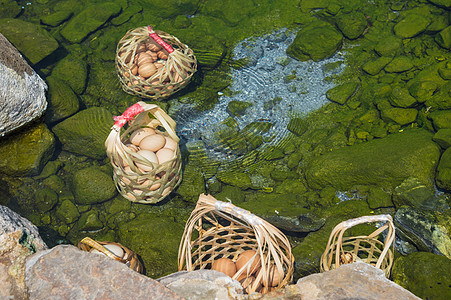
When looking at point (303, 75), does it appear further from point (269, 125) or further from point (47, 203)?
point (47, 203)

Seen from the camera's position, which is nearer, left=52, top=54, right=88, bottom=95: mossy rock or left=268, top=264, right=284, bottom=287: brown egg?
left=268, top=264, right=284, bottom=287: brown egg

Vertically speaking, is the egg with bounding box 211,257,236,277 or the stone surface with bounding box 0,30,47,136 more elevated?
the stone surface with bounding box 0,30,47,136

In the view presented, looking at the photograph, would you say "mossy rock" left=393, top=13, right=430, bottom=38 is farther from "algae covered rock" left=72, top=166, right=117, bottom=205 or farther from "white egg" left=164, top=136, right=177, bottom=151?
"algae covered rock" left=72, top=166, right=117, bottom=205

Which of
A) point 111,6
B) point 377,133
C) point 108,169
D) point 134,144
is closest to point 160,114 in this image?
point 134,144

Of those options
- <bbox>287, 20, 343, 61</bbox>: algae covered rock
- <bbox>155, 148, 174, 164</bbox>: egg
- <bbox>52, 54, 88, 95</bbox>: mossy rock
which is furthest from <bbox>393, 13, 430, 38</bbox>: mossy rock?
<bbox>52, 54, 88, 95</bbox>: mossy rock

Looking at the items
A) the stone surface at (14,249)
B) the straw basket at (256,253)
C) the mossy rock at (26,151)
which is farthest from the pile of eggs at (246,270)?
the mossy rock at (26,151)

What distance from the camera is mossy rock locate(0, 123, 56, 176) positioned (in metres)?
4.39

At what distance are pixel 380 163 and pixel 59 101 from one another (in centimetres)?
418

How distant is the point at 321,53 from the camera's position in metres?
5.68

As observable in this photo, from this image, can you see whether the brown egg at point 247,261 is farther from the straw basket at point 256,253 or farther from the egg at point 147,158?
the egg at point 147,158

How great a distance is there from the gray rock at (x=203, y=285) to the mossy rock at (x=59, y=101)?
10.2 feet

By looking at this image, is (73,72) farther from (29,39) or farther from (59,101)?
(29,39)

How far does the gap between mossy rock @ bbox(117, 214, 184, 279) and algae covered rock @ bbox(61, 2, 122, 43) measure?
3.64 m

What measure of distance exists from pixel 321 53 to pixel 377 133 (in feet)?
5.40
